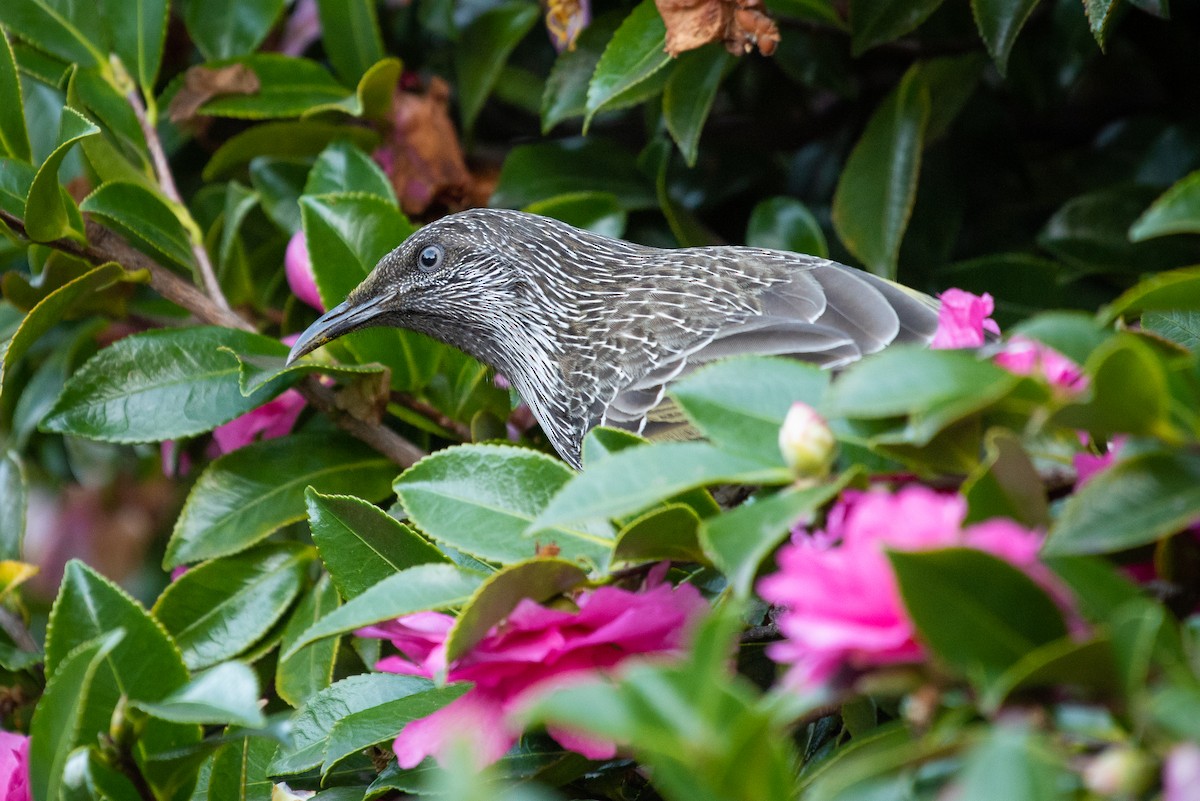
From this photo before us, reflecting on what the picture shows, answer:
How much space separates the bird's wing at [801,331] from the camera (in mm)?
2138

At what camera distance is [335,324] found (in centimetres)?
232

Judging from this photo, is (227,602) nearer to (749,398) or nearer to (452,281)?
(452,281)

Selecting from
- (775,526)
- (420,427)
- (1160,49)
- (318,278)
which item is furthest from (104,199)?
(1160,49)

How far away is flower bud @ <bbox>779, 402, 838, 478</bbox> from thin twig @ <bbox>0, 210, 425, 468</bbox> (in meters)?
1.22

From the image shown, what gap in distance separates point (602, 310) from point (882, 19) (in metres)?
0.76

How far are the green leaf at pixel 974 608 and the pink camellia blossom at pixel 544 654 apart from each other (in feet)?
1.44

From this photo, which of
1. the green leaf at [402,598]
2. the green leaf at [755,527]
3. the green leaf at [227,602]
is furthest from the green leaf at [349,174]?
the green leaf at [755,527]

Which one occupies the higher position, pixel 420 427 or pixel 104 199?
pixel 104 199

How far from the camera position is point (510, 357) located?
8.84 feet

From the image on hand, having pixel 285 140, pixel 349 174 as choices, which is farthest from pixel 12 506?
pixel 285 140

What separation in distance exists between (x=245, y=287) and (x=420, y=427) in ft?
1.92

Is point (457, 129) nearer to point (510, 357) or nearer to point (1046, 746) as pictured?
point (510, 357)

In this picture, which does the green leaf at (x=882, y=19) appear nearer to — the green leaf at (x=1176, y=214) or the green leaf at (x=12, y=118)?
the green leaf at (x=1176, y=214)

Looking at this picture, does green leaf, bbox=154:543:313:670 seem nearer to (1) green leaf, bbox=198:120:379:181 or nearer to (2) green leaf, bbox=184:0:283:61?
(1) green leaf, bbox=198:120:379:181
